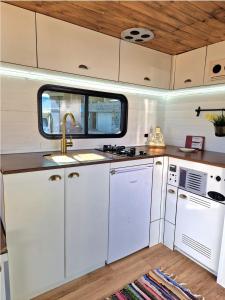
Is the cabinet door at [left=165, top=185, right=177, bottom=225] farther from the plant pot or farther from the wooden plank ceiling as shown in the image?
the wooden plank ceiling

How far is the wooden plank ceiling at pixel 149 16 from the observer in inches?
55.5

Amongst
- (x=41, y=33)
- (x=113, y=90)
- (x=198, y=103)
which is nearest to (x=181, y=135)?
(x=198, y=103)

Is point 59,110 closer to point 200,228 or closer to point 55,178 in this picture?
point 55,178

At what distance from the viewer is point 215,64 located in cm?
199

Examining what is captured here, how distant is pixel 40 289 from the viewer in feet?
4.89

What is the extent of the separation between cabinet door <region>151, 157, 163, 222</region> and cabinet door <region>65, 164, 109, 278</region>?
0.57m

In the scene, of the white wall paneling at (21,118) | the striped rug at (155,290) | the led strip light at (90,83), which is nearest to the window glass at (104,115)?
the led strip light at (90,83)

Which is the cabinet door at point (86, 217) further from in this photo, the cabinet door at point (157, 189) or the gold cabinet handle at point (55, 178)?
the cabinet door at point (157, 189)

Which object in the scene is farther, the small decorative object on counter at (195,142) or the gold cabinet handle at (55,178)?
the small decorative object on counter at (195,142)

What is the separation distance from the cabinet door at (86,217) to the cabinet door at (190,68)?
1428mm

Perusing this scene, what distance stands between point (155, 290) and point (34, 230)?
3.46 ft

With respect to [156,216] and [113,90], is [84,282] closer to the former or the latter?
[156,216]

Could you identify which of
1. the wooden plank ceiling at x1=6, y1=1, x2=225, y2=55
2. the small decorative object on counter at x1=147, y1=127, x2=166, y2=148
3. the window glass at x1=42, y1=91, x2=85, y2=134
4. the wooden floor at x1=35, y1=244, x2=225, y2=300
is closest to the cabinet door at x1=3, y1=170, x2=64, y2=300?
the wooden floor at x1=35, y1=244, x2=225, y2=300

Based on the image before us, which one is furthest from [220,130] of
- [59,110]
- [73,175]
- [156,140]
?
[59,110]
